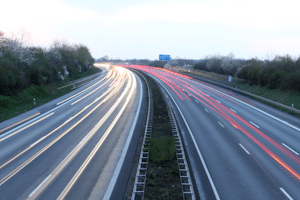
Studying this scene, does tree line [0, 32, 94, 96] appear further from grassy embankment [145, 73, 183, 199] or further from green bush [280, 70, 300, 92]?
green bush [280, 70, 300, 92]

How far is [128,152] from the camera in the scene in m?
13.7

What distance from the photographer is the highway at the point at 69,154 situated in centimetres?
967

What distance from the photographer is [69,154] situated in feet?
43.9

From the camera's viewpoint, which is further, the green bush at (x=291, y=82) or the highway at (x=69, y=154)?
the green bush at (x=291, y=82)

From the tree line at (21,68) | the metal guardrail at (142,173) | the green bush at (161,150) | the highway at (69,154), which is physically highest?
the tree line at (21,68)

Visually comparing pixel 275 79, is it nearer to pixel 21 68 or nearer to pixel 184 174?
pixel 184 174

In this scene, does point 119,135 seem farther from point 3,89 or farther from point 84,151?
point 3,89

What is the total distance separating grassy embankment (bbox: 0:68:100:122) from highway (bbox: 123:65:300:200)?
16.8 metres

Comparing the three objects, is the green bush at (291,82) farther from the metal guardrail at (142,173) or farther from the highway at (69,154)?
the metal guardrail at (142,173)

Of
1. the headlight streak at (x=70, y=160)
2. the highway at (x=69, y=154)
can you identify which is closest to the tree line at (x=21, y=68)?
the highway at (x=69, y=154)

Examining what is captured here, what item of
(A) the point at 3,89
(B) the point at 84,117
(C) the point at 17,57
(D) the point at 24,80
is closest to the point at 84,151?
(B) the point at 84,117

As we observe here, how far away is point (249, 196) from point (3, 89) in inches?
1076

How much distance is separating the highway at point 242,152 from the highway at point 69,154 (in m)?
3.82

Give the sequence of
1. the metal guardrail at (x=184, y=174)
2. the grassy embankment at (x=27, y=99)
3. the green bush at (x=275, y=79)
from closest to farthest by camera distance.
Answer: the metal guardrail at (x=184, y=174), the grassy embankment at (x=27, y=99), the green bush at (x=275, y=79)
